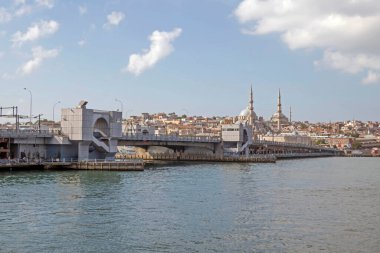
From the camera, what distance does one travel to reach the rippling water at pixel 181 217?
72.3 ft

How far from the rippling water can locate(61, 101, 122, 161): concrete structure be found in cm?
1391

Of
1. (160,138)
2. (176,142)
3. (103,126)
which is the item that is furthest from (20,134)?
(176,142)

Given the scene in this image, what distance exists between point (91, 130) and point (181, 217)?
3421 centimetres

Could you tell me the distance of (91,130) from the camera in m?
60.5

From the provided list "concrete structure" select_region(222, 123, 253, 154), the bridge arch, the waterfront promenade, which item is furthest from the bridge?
the waterfront promenade

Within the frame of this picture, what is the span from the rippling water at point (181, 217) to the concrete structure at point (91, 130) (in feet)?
45.6

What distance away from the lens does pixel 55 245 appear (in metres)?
21.4

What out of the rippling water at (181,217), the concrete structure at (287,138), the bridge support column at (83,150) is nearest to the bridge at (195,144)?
the bridge support column at (83,150)

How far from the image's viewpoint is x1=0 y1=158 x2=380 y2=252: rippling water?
867 inches

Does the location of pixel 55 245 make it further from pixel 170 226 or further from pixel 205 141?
pixel 205 141

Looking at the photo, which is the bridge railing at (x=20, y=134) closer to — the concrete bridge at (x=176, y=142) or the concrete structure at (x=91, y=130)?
the concrete structure at (x=91, y=130)

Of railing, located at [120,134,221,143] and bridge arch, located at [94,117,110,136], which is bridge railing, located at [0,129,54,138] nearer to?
bridge arch, located at [94,117,110,136]

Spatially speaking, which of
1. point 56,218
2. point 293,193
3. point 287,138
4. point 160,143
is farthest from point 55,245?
point 287,138

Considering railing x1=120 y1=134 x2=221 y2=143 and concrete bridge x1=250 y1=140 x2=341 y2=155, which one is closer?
railing x1=120 y1=134 x2=221 y2=143
